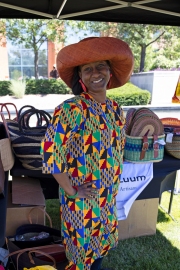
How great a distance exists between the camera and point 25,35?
15.7 m

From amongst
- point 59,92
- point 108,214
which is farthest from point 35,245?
point 59,92

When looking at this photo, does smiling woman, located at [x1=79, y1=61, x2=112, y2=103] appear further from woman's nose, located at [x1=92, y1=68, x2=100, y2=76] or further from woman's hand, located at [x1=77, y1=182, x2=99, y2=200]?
woman's hand, located at [x1=77, y1=182, x2=99, y2=200]

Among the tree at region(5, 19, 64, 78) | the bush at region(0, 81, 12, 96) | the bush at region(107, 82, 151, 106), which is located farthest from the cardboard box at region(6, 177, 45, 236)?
the tree at region(5, 19, 64, 78)

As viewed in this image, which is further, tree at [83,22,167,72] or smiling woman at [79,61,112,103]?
tree at [83,22,167,72]

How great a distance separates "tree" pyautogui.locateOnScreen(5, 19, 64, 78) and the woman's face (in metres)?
13.8

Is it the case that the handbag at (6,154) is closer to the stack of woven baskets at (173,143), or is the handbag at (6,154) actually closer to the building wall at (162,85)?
the stack of woven baskets at (173,143)

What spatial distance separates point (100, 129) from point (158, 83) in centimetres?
1250

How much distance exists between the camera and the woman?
139 cm

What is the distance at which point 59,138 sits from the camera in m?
1.36

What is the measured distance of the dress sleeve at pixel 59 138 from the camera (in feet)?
4.46

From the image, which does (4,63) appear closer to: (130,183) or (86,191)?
(130,183)

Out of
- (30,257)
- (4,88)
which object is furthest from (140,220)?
(4,88)

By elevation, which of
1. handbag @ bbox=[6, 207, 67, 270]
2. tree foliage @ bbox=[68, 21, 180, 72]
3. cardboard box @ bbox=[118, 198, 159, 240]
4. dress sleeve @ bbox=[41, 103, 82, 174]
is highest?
tree foliage @ bbox=[68, 21, 180, 72]

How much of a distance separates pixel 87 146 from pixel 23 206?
3.29 feet
